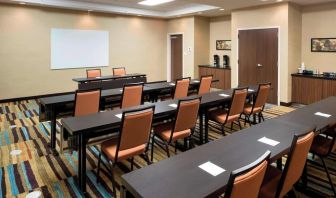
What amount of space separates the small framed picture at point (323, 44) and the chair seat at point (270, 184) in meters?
5.52

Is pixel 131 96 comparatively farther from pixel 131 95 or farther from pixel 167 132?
pixel 167 132

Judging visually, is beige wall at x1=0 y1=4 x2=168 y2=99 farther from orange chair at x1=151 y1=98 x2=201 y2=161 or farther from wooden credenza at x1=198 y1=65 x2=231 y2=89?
orange chair at x1=151 y1=98 x2=201 y2=161

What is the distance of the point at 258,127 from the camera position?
259 centimetres

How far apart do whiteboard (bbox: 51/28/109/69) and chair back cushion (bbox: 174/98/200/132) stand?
6.14m

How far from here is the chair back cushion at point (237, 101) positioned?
12.5 feet

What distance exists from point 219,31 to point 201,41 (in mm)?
739

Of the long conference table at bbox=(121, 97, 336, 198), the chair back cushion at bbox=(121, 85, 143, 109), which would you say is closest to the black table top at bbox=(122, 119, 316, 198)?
the long conference table at bbox=(121, 97, 336, 198)

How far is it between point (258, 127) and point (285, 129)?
251mm

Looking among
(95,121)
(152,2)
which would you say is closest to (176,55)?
(152,2)

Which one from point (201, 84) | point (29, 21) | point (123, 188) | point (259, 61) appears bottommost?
point (123, 188)

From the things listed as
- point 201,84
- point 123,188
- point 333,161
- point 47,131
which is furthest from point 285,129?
point 47,131

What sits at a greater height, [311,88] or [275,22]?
[275,22]

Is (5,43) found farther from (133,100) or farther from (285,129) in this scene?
(285,129)

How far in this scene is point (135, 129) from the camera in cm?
262
